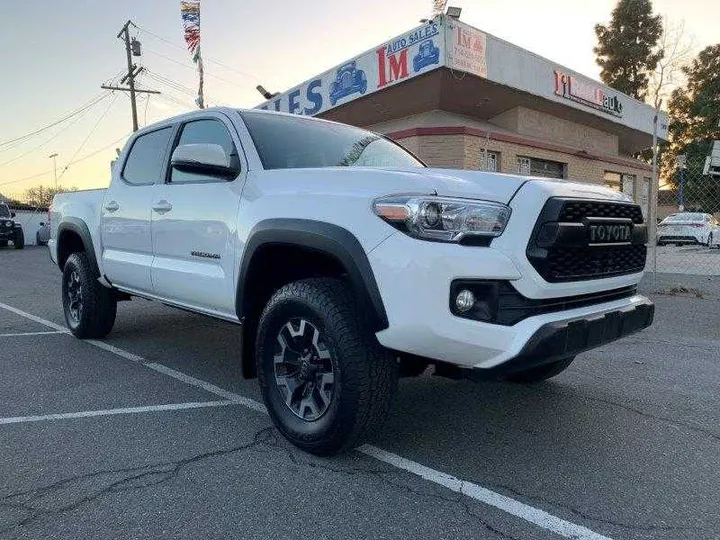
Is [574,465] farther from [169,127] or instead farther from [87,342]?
[87,342]

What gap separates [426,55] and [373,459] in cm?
1178

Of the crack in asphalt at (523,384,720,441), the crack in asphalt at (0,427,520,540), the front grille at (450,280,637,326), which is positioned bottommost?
the crack in asphalt at (523,384,720,441)

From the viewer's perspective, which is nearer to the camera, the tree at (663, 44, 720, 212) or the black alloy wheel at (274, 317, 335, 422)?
the black alloy wheel at (274, 317, 335, 422)

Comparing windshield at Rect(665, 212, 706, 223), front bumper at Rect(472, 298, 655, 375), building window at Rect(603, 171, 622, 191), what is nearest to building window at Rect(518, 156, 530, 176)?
building window at Rect(603, 171, 622, 191)

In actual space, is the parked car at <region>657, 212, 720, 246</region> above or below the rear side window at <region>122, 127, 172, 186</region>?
below

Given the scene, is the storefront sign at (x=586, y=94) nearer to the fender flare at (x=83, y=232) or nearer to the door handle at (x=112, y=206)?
the fender flare at (x=83, y=232)

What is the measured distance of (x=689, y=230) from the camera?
21.3 m

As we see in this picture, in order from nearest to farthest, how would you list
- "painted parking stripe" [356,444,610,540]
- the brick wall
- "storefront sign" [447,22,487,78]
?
1. "painted parking stripe" [356,444,610,540]
2. "storefront sign" [447,22,487,78]
3. the brick wall

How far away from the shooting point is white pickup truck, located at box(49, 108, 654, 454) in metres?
2.60

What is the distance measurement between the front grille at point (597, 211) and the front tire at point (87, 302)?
4428 millimetres

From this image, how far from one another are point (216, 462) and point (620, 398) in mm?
2753

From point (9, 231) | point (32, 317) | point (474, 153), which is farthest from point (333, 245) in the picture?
point (9, 231)

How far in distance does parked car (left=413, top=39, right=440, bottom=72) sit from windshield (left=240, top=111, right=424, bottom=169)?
30.5 ft

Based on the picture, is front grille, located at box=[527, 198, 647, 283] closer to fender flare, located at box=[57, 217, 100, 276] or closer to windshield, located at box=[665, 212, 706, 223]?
fender flare, located at box=[57, 217, 100, 276]
